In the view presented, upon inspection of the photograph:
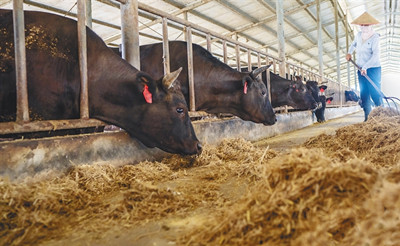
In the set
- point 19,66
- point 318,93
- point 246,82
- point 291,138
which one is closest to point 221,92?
point 246,82

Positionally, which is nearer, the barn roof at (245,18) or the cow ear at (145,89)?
the cow ear at (145,89)

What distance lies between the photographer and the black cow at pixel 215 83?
4512 mm

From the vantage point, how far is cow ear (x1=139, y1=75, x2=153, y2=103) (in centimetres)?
289

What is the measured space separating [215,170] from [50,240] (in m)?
1.69

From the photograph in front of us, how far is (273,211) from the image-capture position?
3.94 feet

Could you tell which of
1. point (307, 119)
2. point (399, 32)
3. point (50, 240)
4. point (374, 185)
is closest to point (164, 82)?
point (50, 240)

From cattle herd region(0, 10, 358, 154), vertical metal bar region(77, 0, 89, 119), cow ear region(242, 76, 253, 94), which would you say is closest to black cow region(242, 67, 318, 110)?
cow ear region(242, 76, 253, 94)

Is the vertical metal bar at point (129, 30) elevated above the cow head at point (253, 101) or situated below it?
above

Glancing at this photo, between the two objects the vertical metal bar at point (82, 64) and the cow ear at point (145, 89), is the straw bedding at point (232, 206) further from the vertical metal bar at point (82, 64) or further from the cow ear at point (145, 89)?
the cow ear at point (145, 89)

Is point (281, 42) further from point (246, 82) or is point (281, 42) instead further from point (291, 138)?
point (246, 82)

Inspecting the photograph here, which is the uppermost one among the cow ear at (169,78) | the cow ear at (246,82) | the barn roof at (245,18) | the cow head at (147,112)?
the barn roof at (245,18)

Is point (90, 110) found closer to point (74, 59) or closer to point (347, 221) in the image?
point (74, 59)

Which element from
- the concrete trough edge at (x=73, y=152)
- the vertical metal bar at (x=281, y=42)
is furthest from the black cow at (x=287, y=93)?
the concrete trough edge at (x=73, y=152)

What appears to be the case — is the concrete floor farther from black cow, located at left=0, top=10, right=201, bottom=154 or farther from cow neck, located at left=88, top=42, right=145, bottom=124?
cow neck, located at left=88, top=42, right=145, bottom=124
